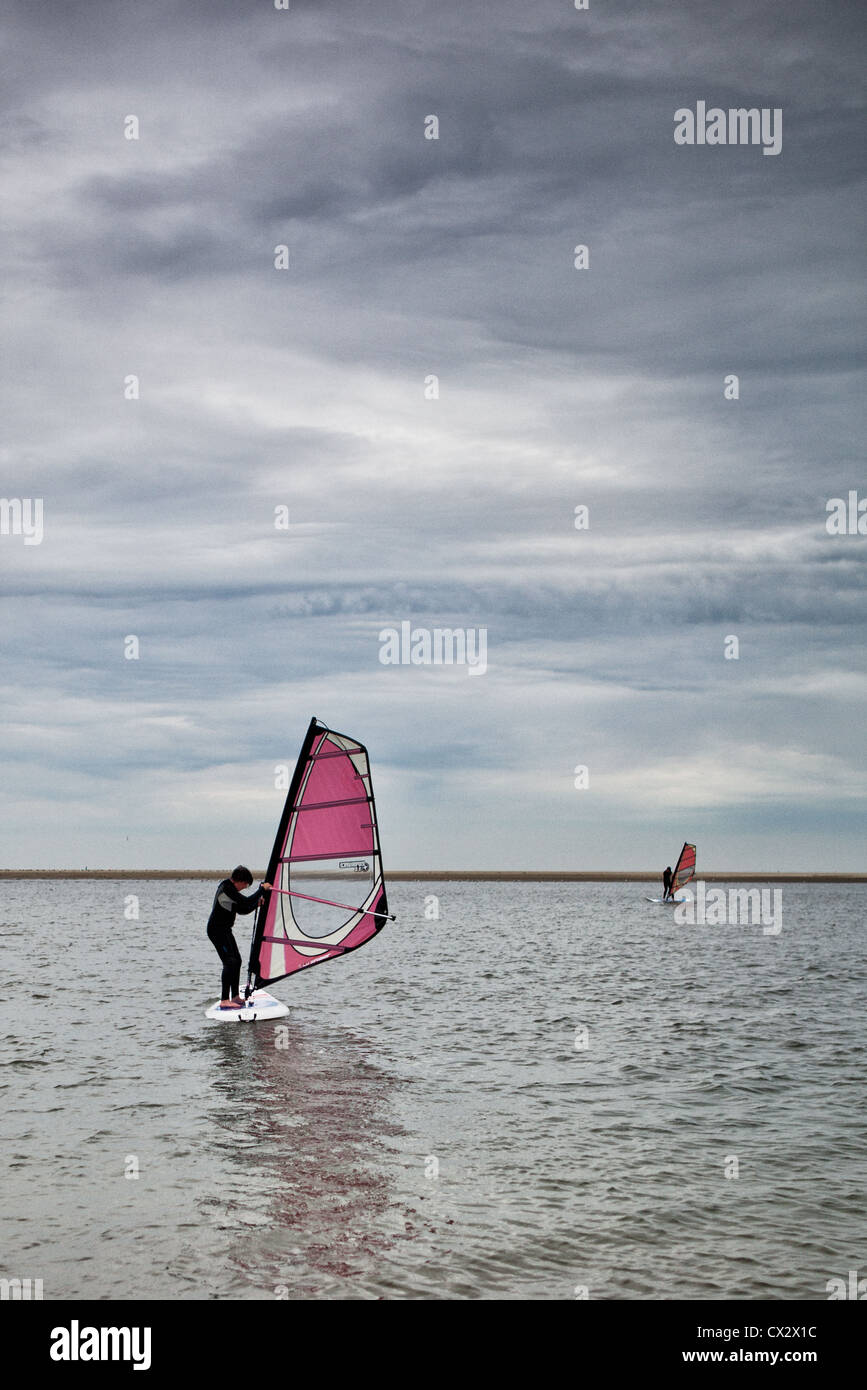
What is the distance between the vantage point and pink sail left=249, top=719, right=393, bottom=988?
2034 centimetres

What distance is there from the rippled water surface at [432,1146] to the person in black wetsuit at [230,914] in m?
1.02

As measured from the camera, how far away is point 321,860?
2097cm

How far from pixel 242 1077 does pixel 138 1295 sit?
26.4ft

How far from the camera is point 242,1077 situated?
15.4 m

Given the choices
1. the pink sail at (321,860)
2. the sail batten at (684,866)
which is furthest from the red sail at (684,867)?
the pink sail at (321,860)

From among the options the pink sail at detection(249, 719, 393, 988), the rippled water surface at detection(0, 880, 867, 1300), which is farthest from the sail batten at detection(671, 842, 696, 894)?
the pink sail at detection(249, 719, 393, 988)

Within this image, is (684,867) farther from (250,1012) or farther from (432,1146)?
(432,1146)

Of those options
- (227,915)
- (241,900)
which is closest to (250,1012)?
(227,915)

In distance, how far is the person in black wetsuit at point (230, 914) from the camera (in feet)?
63.0

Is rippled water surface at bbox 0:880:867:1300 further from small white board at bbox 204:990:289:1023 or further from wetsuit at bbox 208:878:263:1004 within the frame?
wetsuit at bbox 208:878:263:1004

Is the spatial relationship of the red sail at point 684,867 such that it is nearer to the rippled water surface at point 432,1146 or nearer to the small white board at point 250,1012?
the rippled water surface at point 432,1146
